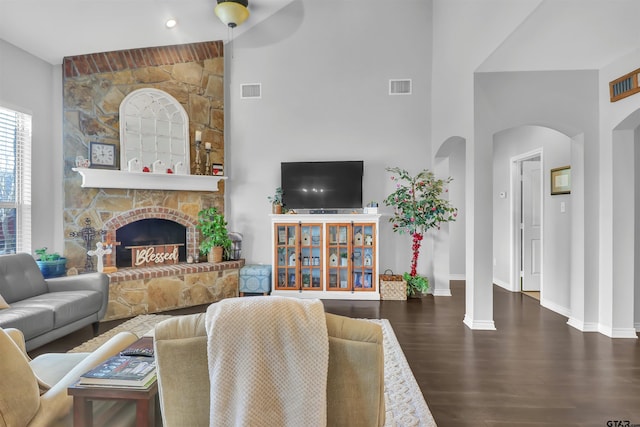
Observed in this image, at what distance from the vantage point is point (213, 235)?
14.8 feet

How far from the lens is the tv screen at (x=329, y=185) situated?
4707mm

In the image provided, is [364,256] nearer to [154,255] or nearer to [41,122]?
[154,255]

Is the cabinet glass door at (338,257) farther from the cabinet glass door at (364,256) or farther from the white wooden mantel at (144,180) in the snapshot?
the white wooden mantel at (144,180)

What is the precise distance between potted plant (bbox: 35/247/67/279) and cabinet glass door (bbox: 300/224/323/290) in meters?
2.80

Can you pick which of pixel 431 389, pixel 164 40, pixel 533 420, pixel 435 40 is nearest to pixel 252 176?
pixel 164 40

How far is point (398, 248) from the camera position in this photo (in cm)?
486

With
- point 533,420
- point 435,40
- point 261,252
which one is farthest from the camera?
point 261,252

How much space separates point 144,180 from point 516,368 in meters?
4.54

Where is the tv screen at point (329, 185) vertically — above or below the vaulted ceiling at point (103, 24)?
below

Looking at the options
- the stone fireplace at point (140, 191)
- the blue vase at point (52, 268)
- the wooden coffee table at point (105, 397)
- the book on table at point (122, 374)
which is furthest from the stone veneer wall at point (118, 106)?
the wooden coffee table at point (105, 397)

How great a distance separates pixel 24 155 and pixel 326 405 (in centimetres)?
455

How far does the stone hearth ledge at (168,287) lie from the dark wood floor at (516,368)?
0.76 feet

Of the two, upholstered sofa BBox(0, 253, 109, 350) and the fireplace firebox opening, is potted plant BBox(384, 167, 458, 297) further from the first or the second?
upholstered sofa BBox(0, 253, 109, 350)

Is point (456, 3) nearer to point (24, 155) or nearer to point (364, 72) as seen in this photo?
point (364, 72)
